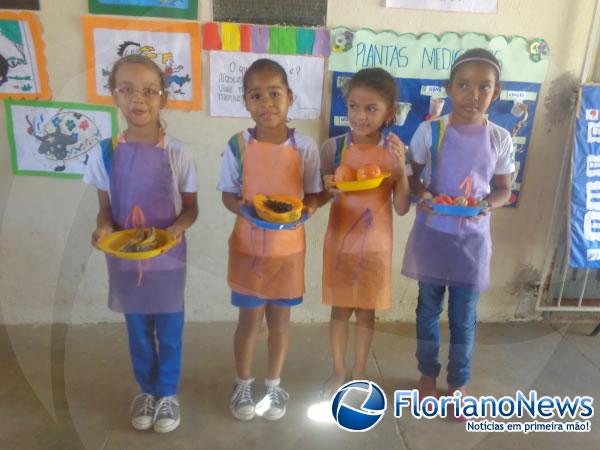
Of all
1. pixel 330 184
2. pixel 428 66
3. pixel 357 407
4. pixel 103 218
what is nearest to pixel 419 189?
pixel 330 184

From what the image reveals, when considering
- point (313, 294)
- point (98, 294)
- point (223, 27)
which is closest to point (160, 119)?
point (223, 27)

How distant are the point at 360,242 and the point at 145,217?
0.54 m

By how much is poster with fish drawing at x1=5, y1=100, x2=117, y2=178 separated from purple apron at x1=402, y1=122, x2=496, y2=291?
0.84m

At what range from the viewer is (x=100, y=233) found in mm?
1104

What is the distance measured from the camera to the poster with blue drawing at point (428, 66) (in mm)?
1339

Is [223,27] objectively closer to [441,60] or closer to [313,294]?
[441,60]

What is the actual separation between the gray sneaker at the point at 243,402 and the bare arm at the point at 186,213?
539 millimetres

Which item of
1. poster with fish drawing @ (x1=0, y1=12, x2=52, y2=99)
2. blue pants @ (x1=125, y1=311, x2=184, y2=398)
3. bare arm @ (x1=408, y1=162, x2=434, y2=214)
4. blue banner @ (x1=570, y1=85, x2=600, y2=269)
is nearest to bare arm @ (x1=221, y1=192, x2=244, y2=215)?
blue pants @ (x1=125, y1=311, x2=184, y2=398)

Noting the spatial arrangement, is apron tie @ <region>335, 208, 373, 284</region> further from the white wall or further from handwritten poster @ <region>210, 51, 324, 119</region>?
handwritten poster @ <region>210, 51, 324, 119</region>

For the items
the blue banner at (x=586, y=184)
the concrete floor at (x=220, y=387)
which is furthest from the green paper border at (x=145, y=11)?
the blue banner at (x=586, y=184)

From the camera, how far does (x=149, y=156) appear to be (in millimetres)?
1078

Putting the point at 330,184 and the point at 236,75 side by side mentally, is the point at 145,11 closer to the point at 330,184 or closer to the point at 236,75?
the point at 236,75

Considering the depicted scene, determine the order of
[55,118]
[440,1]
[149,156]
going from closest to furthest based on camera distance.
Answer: [149,156], [55,118], [440,1]

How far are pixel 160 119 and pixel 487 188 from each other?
869 mm
